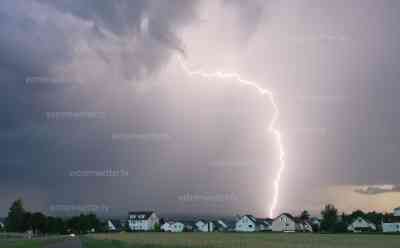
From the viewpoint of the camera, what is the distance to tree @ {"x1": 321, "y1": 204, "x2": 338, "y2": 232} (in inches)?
4022

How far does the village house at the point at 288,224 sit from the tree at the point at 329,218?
66.5ft

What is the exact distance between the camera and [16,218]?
392 ft

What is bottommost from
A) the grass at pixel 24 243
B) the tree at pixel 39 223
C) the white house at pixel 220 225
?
the white house at pixel 220 225

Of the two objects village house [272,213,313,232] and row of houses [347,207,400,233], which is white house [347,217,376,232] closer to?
row of houses [347,207,400,233]

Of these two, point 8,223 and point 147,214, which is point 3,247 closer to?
point 8,223

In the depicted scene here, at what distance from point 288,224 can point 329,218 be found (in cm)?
2454

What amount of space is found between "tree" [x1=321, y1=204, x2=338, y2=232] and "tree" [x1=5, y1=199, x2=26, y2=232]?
66.9 metres

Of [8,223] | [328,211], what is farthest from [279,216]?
[8,223]

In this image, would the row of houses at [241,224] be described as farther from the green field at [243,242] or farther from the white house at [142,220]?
the green field at [243,242]

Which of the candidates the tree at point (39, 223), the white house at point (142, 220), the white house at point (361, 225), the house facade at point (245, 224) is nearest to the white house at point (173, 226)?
the white house at point (142, 220)

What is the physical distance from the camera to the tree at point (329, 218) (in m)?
102

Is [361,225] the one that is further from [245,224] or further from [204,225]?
[204,225]

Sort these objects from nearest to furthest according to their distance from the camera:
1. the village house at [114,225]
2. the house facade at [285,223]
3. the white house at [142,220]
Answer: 1. the house facade at [285,223]
2. the white house at [142,220]
3. the village house at [114,225]

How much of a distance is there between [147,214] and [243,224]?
36339 mm
